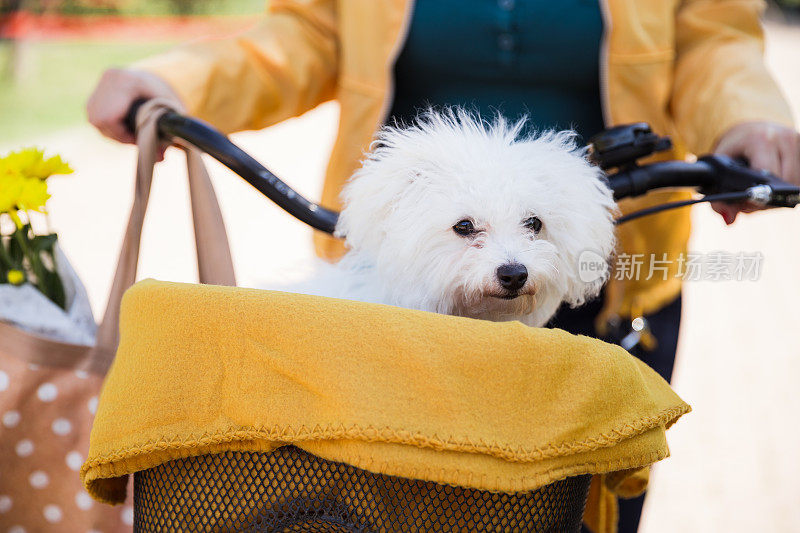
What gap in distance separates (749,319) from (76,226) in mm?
5460

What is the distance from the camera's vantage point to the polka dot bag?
52.4 inches

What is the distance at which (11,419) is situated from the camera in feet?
4.39

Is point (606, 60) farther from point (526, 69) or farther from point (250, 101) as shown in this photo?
point (250, 101)

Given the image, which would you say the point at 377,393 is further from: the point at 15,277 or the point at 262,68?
the point at 262,68

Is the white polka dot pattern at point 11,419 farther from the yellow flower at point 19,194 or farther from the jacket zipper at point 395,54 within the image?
the jacket zipper at point 395,54

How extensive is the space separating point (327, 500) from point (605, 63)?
126cm

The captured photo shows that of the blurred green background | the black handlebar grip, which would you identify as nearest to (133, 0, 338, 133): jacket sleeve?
the black handlebar grip

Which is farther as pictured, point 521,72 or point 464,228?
point 521,72

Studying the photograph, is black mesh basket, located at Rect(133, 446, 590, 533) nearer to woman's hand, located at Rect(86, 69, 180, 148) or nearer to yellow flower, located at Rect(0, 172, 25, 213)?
yellow flower, located at Rect(0, 172, 25, 213)

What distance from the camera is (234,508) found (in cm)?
105

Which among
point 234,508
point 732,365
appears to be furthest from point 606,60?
point 732,365

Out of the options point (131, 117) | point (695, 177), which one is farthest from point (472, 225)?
point (131, 117)

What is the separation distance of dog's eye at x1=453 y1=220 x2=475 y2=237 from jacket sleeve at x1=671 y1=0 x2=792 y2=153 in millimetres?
667

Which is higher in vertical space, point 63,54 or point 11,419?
point 11,419
